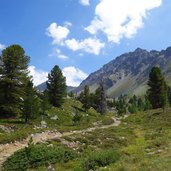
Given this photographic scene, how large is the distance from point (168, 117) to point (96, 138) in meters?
30.8

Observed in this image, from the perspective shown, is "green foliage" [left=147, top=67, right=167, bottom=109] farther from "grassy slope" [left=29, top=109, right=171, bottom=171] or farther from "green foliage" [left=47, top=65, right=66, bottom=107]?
"grassy slope" [left=29, top=109, right=171, bottom=171]

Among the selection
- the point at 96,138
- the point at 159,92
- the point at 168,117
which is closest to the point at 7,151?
the point at 96,138

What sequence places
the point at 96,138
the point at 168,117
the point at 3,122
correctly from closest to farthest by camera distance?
the point at 96,138, the point at 3,122, the point at 168,117

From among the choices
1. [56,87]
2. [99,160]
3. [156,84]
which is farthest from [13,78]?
[156,84]

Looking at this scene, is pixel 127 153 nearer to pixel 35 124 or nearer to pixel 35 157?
pixel 35 157

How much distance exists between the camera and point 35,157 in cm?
2520

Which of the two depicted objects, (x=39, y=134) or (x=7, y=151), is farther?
(x=39, y=134)

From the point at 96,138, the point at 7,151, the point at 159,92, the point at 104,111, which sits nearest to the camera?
the point at 7,151

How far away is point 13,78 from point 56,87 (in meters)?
23.7

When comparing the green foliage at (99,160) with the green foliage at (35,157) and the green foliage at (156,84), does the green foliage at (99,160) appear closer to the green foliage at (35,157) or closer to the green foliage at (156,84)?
the green foliage at (35,157)

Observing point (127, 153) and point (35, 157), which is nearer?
point (35, 157)

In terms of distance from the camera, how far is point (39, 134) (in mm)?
40531

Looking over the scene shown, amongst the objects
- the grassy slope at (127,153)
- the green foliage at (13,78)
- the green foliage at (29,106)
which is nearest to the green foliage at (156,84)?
the green foliage at (13,78)

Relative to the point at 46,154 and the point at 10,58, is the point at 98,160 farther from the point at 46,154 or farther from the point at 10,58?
the point at 10,58
